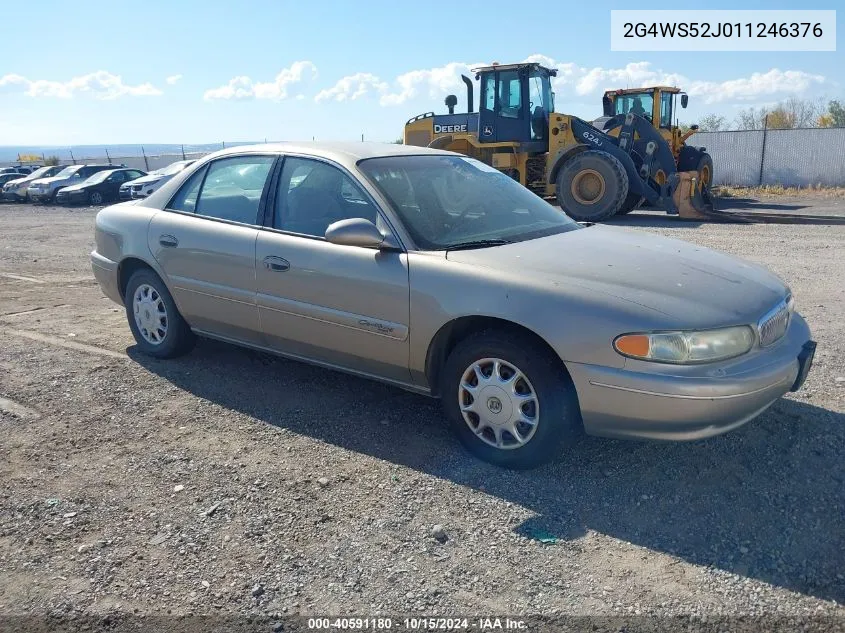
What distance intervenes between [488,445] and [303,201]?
6.23 ft

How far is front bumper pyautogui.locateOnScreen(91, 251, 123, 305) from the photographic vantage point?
218 inches

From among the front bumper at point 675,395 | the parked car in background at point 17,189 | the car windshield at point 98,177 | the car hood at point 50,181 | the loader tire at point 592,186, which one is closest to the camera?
the front bumper at point 675,395

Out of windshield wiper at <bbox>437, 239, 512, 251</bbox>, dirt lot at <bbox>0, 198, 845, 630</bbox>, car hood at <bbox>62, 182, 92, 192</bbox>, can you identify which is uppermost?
windshield wiper at <bbox>437, 239, 512, 251</bbox>

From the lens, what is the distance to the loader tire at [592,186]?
579 inches

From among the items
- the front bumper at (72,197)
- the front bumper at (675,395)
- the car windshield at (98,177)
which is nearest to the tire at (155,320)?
the front bumper at (675,395)

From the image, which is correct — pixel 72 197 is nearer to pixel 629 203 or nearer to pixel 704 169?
pixel 629 203

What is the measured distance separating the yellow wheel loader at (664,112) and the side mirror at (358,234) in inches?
573

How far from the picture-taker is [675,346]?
3.19 m

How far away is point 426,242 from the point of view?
12.9ft

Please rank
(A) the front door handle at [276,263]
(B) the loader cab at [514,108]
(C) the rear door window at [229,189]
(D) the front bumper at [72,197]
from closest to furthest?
(A) the front door handle at [276,263] → (C) the rear door window at [229,189] → (B) the loader cab at [514,108] → (D) the front bumper at [72,197]

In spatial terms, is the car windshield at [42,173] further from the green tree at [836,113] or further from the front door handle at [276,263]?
the green tree at [836,113]

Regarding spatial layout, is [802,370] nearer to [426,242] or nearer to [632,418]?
[632,418]

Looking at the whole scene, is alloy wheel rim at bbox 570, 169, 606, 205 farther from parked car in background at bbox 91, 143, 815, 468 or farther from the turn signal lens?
the turn signal lens

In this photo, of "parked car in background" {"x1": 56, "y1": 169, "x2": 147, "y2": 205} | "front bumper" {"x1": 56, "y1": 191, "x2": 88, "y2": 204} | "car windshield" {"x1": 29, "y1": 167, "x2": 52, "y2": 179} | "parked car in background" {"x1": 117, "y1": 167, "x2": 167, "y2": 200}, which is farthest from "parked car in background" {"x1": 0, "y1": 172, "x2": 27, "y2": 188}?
"parked car in background" {"x1": 117, "y1": 167, "x2": 167, "y2": 200}
